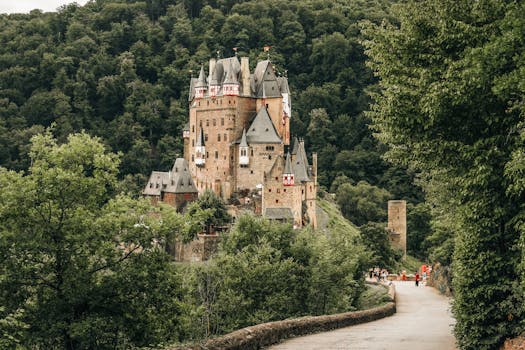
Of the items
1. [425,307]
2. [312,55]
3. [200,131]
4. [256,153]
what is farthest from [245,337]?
[312,55]

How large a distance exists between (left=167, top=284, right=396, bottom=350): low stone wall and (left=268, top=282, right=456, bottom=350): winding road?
26cm

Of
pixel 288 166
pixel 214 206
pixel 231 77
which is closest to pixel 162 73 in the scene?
pixel 231 77

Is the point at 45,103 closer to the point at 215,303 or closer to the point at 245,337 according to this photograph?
the point at 215,303

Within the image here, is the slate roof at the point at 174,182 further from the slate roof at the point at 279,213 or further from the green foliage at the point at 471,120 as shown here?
the green foliage at the point at 471,120

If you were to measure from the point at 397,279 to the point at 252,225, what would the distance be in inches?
1011

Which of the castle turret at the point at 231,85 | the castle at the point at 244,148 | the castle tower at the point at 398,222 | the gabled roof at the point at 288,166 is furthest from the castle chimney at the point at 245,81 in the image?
the castle tower at the point at 398,222

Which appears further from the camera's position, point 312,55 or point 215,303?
point 312,55

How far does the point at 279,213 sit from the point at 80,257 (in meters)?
56.8

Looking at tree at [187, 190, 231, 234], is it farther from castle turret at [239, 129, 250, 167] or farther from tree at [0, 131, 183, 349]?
tree at [0, 131, 183, 349]

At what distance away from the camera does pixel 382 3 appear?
162 meters

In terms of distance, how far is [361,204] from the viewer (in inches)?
4188

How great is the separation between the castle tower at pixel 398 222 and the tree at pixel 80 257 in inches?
A: 2929

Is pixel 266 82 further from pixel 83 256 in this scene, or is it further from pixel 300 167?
pixel 83 256

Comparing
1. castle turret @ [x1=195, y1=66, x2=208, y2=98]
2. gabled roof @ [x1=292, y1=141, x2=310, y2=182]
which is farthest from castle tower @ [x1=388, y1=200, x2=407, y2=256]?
castle turret @ [x1=195, y1=66, x2=208, y2=98]
